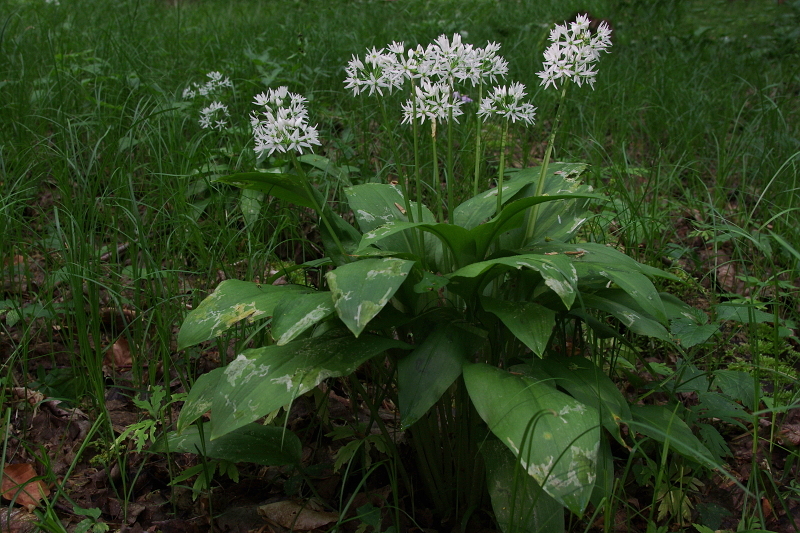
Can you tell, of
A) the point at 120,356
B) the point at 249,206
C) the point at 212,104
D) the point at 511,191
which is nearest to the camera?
the point at 511,191

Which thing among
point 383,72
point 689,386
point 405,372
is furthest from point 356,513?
point 383,72

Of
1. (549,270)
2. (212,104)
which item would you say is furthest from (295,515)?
(212,104)

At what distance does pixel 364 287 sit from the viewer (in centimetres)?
135

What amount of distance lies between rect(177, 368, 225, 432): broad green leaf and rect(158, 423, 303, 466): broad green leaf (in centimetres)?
14

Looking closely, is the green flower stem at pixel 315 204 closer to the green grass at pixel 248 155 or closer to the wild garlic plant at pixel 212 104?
the green grass at pixel 248 155

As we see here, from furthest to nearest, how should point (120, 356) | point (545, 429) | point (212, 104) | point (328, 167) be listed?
point (212, 104) → point (328, 167) → point (120, 356) → point (545, 429)

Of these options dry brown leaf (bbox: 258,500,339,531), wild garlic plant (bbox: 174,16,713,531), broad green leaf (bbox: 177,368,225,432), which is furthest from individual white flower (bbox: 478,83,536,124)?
dry brown leaf (bbox: 258,500,339,531)

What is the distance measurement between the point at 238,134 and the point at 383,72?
1764mm

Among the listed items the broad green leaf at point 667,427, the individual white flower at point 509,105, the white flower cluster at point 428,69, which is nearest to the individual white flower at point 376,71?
the white flower cluster at point 428,69

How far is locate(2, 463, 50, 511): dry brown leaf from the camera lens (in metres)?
1.75

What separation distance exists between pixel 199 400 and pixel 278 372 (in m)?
0.28

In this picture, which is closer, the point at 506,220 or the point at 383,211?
the point at 506,220

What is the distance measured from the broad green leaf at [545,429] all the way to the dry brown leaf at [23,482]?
1.30 m

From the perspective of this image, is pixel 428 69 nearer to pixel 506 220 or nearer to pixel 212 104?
pixel 506 220
